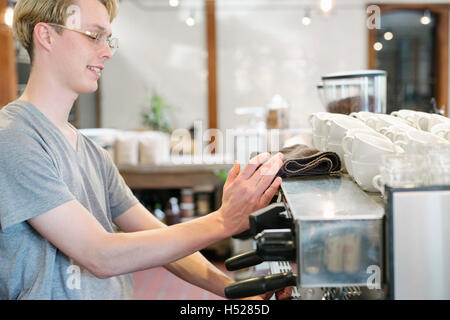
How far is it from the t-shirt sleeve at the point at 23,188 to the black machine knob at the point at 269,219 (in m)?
0.41

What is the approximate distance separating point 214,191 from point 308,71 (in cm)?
230

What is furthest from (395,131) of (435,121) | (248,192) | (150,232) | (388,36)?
(388,36)

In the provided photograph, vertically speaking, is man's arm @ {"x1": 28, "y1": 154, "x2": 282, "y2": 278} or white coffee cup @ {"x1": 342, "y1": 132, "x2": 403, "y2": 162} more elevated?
white coffee cup @ {"x1": 342, "y1": 132, "x2": 403, "y2": 162}

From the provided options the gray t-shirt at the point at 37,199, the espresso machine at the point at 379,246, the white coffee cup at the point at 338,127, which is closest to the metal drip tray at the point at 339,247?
the espresso machine at the point at 379,246

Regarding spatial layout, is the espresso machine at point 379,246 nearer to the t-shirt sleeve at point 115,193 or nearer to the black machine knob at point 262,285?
the black machine knob at point 262,285

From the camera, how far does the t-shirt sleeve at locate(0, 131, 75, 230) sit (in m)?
1.01

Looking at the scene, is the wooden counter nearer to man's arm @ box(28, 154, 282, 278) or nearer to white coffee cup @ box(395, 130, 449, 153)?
man's arm @ box(28, 154, 282, 278)

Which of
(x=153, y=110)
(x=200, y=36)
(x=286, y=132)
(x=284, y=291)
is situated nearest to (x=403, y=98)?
(x=200, y=36)

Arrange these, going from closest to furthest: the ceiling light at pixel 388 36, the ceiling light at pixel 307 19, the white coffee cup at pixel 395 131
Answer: the white coffee cup at pixel 395 131 < the ceiling light at pixel 307 19 < the ceiling light at pixel 388 36

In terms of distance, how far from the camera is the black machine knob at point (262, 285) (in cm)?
85

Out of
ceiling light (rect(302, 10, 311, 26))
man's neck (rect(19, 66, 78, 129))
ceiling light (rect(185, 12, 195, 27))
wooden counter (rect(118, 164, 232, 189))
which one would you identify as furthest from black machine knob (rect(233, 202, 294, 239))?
ceiling light (rect(185, 12, 195, 27))

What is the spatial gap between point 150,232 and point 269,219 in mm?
319
